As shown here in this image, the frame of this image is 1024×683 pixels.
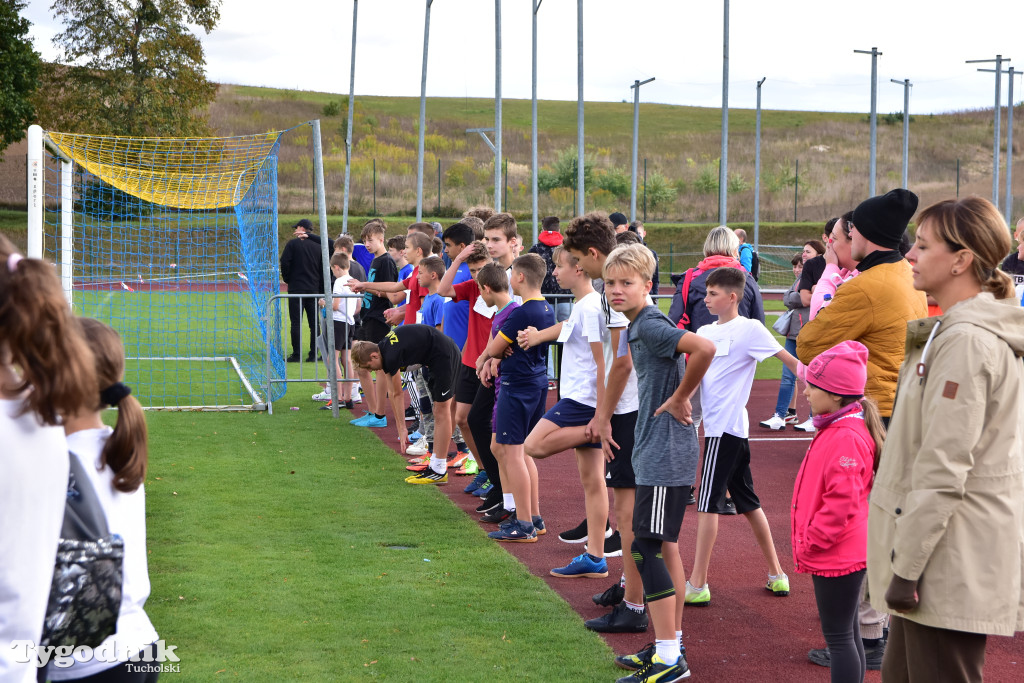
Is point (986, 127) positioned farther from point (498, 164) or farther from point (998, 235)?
point (998, 235)

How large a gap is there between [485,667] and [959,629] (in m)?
2.32

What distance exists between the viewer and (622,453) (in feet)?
16.4

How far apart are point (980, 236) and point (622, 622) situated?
9.10 ft

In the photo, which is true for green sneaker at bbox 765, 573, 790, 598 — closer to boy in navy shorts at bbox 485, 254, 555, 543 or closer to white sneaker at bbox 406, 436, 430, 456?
boy in navy shorts at bbox 485, 254, 555, 543

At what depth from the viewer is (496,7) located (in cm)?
2152

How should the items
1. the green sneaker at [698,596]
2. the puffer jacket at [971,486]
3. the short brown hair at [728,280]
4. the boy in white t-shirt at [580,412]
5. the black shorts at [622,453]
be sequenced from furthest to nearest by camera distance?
the short brown hair at [728,280], the boy in white t-shirt at [580,412], the green sneaker at [698,596], the black shorts at [622,453], the puffer jacket at [971,486]

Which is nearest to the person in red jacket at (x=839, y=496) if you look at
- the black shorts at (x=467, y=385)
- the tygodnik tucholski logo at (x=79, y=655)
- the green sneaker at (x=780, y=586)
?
the green sneaker at (x=780, y=586)

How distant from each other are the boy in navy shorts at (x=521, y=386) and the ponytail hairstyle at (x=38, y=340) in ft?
13.7

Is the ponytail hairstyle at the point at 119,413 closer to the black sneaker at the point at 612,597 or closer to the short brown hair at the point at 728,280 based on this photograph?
the black sneaker at the point at 612,597

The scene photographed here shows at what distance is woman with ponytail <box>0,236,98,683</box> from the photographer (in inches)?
79.7

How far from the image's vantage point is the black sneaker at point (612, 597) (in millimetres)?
5086

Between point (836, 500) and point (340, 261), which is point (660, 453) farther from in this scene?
point (340, 261)

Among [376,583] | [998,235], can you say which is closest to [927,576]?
[998,235]

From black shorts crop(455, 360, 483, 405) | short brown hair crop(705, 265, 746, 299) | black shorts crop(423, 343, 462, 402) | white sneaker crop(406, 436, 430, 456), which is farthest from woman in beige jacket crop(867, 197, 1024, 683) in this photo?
white sneaker crop(406, 436, 430, 456)
